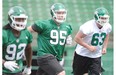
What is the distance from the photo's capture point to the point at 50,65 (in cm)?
531

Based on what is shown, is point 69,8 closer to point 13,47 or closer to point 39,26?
point 39,26

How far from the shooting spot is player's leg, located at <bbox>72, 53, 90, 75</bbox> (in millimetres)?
5902

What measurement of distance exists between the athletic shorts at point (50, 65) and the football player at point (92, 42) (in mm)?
491

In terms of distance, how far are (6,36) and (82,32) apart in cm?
113

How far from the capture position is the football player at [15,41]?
4926 mm

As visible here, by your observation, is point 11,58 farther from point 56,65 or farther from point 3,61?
point 56,65

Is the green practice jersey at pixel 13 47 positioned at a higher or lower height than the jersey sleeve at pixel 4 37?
lower

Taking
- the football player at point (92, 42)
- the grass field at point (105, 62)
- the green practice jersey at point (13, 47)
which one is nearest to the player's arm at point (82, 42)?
the football player at point (92, 42)

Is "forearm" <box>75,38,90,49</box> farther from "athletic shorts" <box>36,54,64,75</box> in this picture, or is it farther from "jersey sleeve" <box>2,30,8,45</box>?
"jersey sleeve" <box>2,30,8,45</box>

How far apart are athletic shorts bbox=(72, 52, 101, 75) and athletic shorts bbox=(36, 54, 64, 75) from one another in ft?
2.14

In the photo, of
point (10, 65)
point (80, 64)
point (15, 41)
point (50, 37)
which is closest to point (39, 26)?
point (50, 37)

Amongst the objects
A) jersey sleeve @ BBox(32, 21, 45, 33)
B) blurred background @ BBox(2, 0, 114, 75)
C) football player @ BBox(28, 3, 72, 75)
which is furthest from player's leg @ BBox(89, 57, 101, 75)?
blurred background @ BBox(2, 0, 114, 75)

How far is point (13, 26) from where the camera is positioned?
4988 mm

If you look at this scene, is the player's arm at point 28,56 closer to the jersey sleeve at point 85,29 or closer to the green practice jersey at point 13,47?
the green practice jersey at point 13,47
